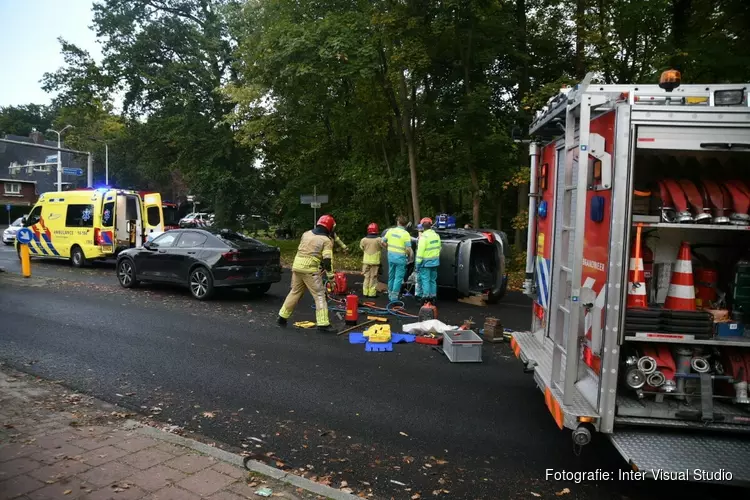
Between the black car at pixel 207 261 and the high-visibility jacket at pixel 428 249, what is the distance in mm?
3466

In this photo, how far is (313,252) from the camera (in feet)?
27.4

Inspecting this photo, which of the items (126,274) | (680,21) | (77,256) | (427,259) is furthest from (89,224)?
(680,21)

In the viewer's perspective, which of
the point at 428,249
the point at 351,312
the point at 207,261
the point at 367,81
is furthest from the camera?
the point at 367,81

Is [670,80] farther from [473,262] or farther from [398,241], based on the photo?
[473,262]

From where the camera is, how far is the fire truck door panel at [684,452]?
3.17 metres

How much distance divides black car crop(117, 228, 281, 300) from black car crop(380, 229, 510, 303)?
368 centimetres

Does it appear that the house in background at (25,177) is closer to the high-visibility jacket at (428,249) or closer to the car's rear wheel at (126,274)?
the car's rear wheel at (126,274)

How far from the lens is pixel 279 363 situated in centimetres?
680

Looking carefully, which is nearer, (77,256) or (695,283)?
(695,283)

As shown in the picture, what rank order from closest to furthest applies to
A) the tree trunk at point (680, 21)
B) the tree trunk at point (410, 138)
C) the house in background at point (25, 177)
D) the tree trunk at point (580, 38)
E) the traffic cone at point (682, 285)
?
the traffic cone at point (682, 285), the tree trunk at point (680, 21), the tree trunk at point (580, 38), the tree trunk at point (410, 138), the house in background at point (25, 177)

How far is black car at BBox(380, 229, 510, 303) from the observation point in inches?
427

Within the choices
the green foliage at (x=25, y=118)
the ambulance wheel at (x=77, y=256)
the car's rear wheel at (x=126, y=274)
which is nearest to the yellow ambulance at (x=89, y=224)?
the ambulance wheel at (x=77, y=256)

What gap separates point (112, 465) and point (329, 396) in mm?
2268

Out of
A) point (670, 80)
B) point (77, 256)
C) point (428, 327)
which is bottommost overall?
point (428, 327)
